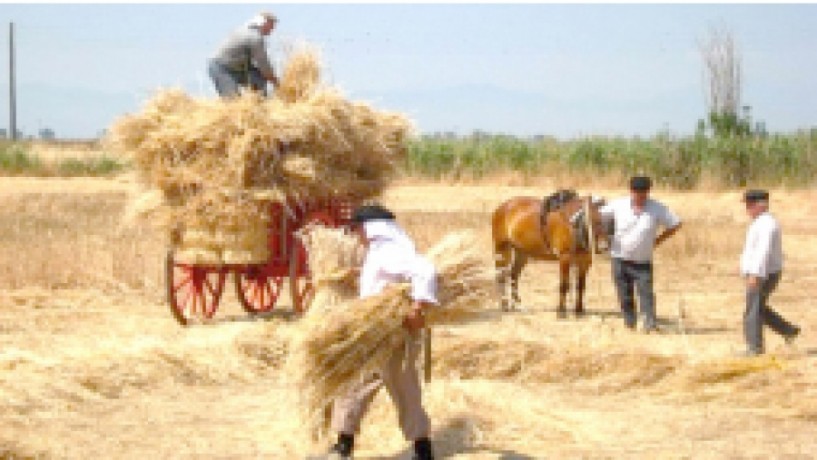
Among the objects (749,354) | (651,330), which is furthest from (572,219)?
(749,354)

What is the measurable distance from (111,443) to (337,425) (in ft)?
5.75

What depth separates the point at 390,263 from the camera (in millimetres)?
7820

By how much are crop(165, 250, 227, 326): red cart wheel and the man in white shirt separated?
4842 mm

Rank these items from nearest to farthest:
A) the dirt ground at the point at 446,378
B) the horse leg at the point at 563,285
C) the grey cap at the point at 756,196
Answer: the dirt ground at the point at 446,378
the grey cap at the point at 756,196
the horse leg at the point at 563,285

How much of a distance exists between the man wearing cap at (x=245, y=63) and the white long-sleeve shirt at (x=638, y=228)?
3637mm

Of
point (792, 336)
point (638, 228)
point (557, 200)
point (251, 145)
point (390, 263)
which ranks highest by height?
point (251, 145)

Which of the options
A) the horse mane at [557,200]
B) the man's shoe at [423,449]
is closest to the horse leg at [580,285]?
the horse mane at [557,200]

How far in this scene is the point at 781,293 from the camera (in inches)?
638

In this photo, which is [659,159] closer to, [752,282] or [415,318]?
[752,282]

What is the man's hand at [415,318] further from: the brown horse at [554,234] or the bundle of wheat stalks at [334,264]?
the brown horse at [554,234]

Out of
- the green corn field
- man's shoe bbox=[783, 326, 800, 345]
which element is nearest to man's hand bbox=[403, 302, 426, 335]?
man's shoe bbox=[783, 326, 800, 345]

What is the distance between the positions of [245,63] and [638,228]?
4.14 meters

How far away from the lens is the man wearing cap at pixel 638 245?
13.4m

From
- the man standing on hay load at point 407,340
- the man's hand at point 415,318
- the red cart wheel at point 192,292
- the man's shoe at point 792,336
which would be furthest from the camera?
the red cart wheel at point 192,292
